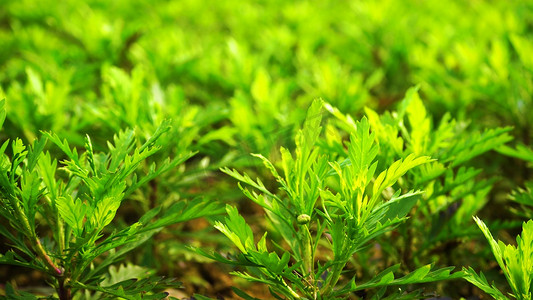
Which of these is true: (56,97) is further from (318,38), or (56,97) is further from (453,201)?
(318,38)

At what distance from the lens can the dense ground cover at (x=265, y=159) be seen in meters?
1.07

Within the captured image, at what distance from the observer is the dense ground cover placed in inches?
42.2

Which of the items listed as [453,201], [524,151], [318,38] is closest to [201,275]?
[453,201]

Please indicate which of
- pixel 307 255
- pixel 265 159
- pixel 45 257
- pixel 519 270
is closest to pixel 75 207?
pixel 45 257

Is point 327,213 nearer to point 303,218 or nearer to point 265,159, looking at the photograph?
point 303,218

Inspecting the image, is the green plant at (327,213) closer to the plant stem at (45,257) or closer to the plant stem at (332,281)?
the plant stem at (332,281)

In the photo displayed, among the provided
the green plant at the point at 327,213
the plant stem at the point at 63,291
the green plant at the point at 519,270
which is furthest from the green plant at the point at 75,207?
the green plant at the point at 519,270

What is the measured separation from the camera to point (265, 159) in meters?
1.05

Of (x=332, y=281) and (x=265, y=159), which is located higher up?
(x=265, y=159)

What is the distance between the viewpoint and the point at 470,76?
2094mm

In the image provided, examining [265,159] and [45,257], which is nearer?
[265,159]

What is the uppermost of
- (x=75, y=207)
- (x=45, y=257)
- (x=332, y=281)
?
(x=75, y=207)

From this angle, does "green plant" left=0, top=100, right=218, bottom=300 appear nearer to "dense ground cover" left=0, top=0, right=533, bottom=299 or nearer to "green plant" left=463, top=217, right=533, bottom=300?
"dense ground cover" left=0, top=0, right=533, bottom=299

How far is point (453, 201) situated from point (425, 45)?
164 cm
